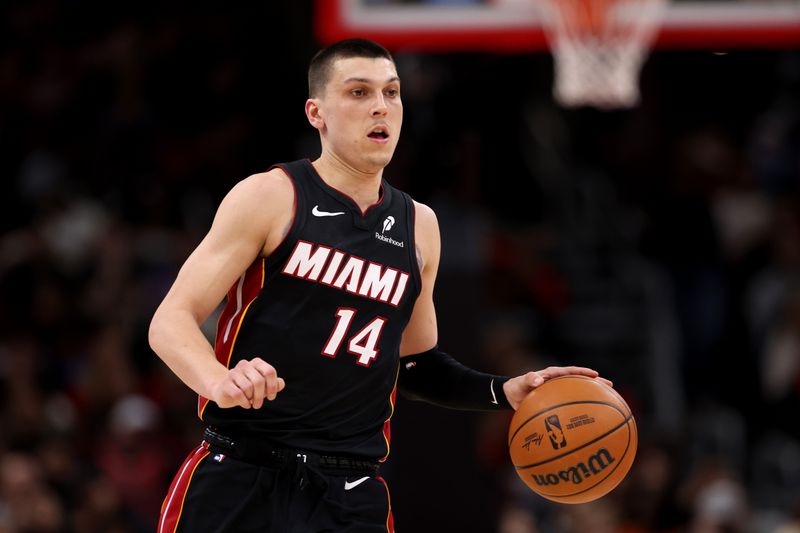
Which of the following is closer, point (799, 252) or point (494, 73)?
point (799, 252)

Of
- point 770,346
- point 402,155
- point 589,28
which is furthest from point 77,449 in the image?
point 770,346

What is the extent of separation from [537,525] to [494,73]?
20.9 ft

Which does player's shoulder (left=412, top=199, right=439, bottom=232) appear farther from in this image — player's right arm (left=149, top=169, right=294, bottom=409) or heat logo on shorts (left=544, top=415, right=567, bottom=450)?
heat logo on shorts (left=544, top=415, right=567, bottom=450)

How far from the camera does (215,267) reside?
4.32m

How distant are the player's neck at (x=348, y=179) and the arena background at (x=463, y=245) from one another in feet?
16.9

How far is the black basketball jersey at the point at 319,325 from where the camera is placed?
4.43 metres

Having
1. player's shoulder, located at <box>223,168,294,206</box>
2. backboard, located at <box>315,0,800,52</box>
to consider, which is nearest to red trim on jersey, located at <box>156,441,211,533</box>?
player's shoulder, located at <box>223,168,294,206</box>

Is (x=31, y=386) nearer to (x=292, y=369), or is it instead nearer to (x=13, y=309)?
(x=13, y=309)

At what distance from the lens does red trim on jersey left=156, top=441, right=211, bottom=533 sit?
4.47m

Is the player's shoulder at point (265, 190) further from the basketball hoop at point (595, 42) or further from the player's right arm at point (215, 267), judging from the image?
the basketball hoop at point (595, 42)

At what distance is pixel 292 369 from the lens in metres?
4.43

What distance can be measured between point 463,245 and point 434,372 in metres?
5.55

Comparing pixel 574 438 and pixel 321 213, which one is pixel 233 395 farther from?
pixel 574 438

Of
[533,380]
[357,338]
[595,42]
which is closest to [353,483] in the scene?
[357,338]
